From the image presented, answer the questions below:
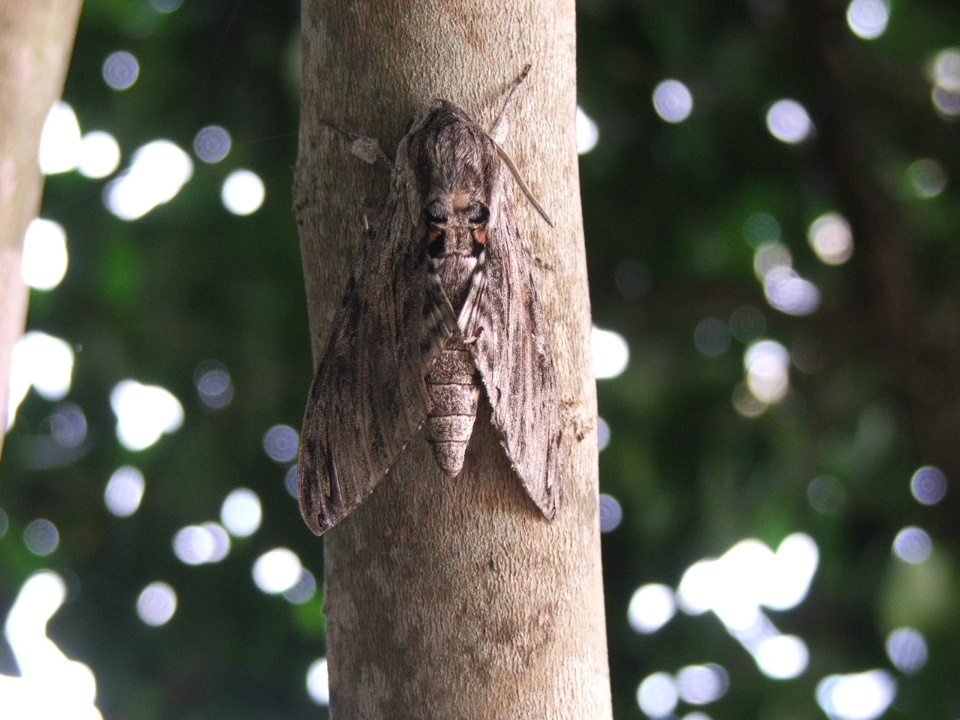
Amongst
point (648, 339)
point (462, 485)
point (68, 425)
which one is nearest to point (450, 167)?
point (462, 485)

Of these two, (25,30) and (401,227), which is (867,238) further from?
(25,30)

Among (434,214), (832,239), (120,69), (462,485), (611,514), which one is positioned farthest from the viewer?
(832,239)

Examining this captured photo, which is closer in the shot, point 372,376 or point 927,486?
point 372,376

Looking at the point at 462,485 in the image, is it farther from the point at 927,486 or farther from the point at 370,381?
the point at 927,486

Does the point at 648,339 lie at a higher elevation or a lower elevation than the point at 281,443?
higher

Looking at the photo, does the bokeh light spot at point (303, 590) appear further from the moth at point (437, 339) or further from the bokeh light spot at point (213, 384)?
the moth at point (437, 339)

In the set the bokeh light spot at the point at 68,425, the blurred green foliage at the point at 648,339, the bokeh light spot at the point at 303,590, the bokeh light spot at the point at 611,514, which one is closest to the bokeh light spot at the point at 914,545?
the blurred green foliage at the point at 648,339

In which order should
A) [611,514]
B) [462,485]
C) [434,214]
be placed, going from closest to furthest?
[462,485]
[434,214]
[611,514]
